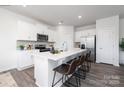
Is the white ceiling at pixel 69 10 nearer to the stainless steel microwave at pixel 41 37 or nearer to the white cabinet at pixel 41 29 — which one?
the white cabinet at pixel 41 29

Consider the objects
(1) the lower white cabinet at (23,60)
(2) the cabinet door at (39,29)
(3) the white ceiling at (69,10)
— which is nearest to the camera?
(3) the white ceiling at (69,10)

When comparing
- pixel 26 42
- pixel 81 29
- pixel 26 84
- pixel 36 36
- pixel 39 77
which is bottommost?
pixel 26 84

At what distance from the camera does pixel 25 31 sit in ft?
11.8

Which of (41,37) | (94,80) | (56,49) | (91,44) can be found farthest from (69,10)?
(94,80)

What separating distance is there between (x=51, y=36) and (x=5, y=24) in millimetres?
2609

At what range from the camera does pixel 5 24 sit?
312 centimetres

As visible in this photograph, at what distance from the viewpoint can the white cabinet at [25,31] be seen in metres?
3.40

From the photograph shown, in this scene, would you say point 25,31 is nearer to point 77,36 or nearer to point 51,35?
point 51,35

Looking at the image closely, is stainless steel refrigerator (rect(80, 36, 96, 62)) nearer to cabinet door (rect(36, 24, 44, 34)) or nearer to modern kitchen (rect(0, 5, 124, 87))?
modern kitchen (rect(0, 5, 124, 87))

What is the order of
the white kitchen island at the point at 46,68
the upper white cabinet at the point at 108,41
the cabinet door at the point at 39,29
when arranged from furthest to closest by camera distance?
the cabinet door at the point at 39,29
the upper white cabinet at the point at 108,41
the white kitchen island at the point at 46,68

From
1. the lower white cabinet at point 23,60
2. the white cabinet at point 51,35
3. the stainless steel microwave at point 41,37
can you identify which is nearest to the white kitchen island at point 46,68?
the lower white cabinet at point 23,60

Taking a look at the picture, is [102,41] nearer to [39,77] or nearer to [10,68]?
[39,77]

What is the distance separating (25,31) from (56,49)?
6.03 ft
